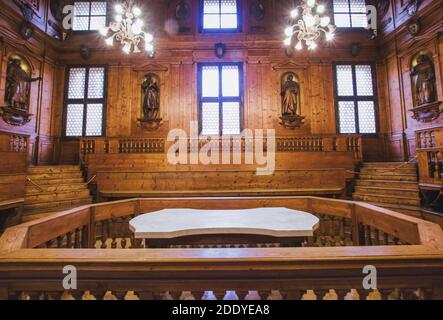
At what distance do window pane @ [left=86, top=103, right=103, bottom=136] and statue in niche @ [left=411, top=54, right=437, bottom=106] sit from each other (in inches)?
426

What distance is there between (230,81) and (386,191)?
6.25 metres

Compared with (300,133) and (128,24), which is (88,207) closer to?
(128,24)

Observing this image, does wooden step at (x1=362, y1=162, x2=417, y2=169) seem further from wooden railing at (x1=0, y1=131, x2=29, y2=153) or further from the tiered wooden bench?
wooden railing at (x1=0, y1=131, x2=29, y2=153)

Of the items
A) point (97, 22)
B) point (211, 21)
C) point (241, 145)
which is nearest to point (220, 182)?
point (241, 145)

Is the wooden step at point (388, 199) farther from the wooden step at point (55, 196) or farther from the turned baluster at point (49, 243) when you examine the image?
the wooden step at point (55, 196)

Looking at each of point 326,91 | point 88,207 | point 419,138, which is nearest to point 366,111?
point 326,91

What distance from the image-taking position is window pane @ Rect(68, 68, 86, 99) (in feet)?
29.2

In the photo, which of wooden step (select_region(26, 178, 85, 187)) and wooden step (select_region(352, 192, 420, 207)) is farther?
wooden step (select_region(26, 178, 85, 187))

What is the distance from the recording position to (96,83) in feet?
29.4

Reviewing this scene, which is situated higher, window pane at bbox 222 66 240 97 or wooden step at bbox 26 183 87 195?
window pane at bbox 222 66 240 97

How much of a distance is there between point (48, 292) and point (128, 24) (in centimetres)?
504

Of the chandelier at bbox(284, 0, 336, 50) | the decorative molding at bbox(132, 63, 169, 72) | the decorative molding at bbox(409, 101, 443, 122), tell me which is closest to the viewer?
the chandelier at bbox(284, 0, 336, 50)

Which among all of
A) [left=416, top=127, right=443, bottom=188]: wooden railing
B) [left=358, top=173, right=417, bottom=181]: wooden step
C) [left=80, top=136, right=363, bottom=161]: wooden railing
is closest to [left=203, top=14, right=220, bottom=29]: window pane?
[left=80, top=136, right=363, bottom=161]: wooden railing

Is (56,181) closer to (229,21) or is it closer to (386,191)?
(229,21)
